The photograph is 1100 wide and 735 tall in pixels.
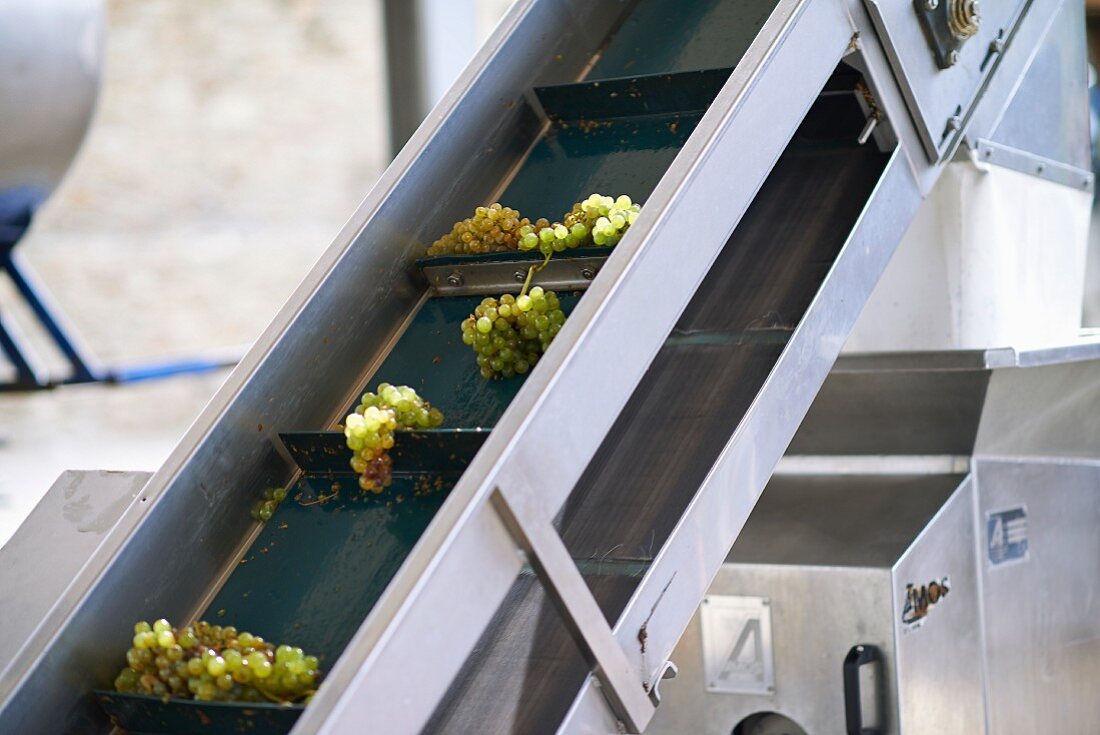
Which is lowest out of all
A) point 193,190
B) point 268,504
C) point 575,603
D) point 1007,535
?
point 575,603

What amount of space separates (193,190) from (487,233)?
561 cm

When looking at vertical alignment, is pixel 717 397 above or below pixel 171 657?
above

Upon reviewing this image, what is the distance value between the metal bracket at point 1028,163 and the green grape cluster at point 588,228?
0.73m

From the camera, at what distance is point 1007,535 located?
2.18 m

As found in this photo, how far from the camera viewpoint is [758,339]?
1.83 metres

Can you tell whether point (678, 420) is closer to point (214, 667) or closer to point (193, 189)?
point (214, 667)

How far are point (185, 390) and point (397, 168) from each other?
549 centimetres

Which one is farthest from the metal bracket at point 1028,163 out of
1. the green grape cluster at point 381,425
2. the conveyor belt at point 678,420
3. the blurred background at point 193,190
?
the blurred background at point 193,190

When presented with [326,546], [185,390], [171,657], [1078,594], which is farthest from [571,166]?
[185,390]

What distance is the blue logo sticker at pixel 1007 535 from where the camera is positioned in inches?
84.3

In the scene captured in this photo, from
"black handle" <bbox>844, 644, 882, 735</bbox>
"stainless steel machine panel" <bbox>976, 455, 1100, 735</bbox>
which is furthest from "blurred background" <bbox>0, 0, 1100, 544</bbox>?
"black handle" <bbox>844, 644, 882, 735</bbox>

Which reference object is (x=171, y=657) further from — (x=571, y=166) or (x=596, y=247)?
(x=571, y=166)

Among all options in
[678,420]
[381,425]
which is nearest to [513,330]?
[381,425]

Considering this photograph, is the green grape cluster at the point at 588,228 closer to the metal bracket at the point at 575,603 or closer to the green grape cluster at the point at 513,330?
the green grape cluster at the point at 513,330
